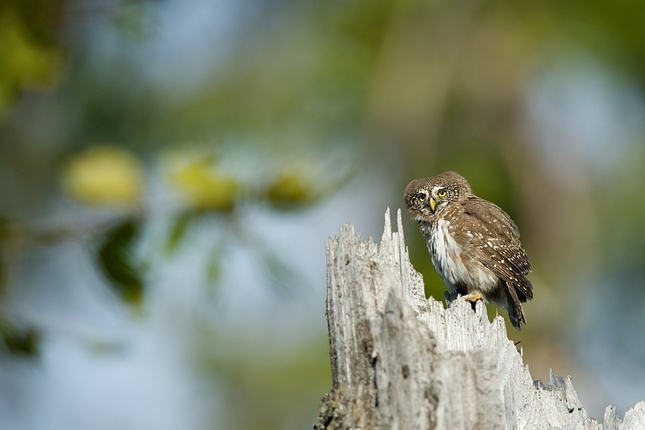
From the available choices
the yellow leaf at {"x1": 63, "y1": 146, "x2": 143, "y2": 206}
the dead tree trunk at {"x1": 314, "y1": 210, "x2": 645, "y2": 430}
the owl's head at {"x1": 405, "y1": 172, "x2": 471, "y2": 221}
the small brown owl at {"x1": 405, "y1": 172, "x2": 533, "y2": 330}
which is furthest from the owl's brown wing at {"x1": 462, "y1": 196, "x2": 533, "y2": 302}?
the yellow leaf at {"x1": 63, "y1": 146, "x2": 143, "y2": 206}

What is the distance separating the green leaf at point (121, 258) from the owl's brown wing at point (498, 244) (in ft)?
16.4

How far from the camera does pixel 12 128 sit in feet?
32.4

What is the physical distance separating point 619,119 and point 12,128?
836cm

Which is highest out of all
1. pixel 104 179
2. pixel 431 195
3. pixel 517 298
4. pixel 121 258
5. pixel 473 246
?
pixel 431 195

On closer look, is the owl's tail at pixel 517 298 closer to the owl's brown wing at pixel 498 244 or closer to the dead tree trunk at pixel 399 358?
the owl's brown wing at pixel 498 244

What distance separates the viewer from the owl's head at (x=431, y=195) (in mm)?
7012

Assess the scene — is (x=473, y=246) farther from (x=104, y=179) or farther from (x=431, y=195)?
(x=104, y=179)

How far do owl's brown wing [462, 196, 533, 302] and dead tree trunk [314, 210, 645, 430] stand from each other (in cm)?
292

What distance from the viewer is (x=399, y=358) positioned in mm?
2736

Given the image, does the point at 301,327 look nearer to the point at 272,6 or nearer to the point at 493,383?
the point at 272,6

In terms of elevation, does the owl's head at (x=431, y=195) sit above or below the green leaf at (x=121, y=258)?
above

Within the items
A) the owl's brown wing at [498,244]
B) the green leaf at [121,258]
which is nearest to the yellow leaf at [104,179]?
the green leaf at [121,258]

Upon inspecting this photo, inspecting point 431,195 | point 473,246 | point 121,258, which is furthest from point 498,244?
point 121,258

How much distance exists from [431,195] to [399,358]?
4.37 metres
